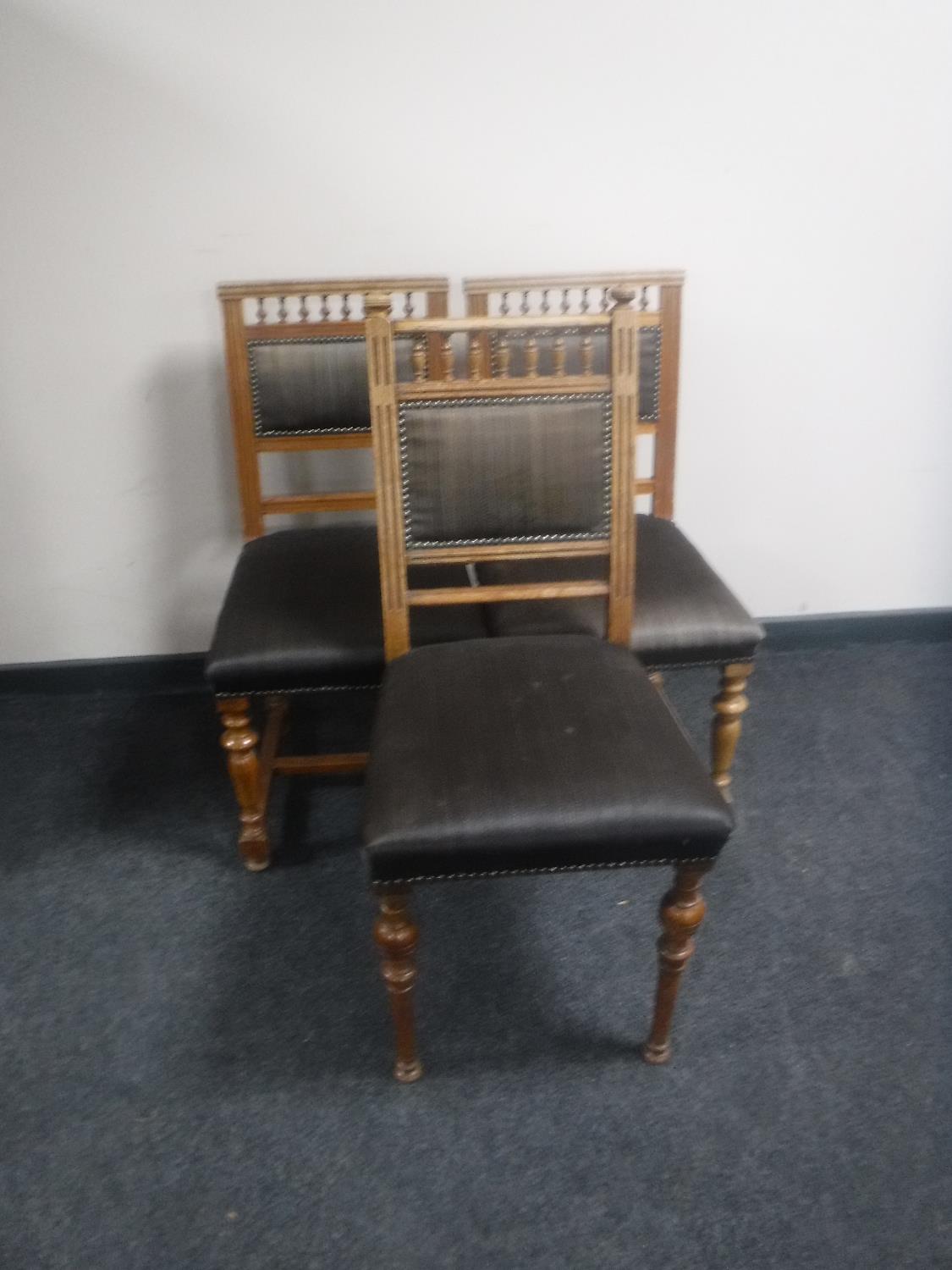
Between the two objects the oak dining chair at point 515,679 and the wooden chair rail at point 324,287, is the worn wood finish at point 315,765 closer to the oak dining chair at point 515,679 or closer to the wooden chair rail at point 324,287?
the oak dining chair at point 515,679

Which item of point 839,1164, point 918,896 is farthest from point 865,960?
point 839,1164

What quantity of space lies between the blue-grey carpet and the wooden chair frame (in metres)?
0.13

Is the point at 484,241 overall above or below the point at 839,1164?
above

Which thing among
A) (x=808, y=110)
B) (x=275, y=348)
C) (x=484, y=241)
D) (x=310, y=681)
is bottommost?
(x=310, y=681)

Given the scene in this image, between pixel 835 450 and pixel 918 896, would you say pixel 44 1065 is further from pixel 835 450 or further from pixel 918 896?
pixel 835 450

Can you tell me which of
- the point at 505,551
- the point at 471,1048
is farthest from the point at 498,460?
the point at 471,1048

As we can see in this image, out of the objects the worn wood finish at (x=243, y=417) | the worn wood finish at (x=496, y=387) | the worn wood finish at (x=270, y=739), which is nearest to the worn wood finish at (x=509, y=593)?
the worn wood finish at (x=496, y=387)

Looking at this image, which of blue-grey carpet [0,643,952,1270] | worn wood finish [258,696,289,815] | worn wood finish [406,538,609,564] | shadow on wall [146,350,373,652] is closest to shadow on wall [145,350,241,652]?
shadow on wall [146,350,373,652]

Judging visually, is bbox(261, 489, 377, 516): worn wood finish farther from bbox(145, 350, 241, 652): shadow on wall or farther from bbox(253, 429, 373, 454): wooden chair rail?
bbox(145, 350, 241, 652): shadow on wall

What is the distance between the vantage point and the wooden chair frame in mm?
1714

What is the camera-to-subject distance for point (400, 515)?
145cm

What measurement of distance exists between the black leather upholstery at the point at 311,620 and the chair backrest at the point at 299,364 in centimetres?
20

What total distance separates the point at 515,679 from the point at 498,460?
32 cm

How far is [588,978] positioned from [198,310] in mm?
1416
